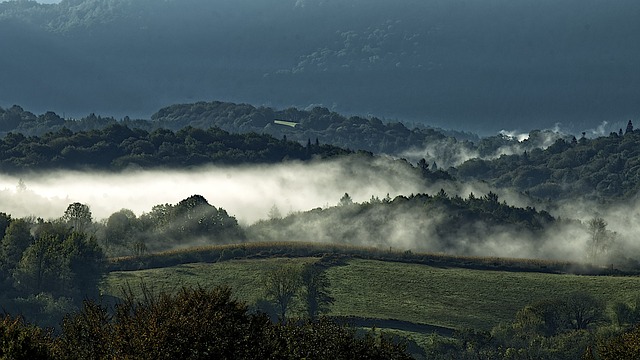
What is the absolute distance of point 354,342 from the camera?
100 m

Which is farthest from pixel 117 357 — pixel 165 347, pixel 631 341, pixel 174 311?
pixel 631 341

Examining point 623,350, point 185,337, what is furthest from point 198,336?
point 623,350

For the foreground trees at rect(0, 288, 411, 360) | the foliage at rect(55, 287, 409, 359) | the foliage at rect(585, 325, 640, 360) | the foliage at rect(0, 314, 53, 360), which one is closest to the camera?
the foliage at rect(0, 314, 53, 360)

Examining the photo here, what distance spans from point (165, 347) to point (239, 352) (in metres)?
7.46

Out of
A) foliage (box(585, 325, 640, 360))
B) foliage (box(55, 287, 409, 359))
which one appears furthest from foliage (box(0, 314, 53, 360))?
foliage (box(585, 325, 640, 360))

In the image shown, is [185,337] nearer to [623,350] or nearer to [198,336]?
[198,336]

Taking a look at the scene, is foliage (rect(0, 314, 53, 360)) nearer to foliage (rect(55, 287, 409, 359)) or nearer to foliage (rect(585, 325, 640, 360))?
foliage (rect(55, 287, 409, 359))

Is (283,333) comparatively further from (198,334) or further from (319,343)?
(198,334)

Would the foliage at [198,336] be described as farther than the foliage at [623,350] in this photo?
No

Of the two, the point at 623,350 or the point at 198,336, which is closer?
the point at 198,336

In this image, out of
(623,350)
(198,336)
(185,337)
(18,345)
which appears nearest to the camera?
(18,345)

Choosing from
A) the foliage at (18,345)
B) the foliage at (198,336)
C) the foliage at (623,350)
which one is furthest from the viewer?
the foliage at (623,350)

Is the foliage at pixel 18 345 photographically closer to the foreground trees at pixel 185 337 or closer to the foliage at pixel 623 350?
the foreground trees at pixel 185 337

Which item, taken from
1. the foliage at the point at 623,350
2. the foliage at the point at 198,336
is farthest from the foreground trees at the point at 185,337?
the foliage at the point at 623,350
